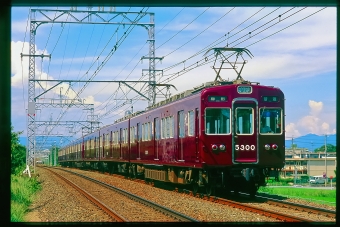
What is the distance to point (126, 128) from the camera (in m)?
26.9

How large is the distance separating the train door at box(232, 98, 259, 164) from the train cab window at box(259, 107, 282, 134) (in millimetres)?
202

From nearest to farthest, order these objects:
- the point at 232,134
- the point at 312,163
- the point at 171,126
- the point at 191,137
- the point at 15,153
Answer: the point at 232,134
the point at 191,137
the point at 171,126
the point at 15,153
the point at 312,163

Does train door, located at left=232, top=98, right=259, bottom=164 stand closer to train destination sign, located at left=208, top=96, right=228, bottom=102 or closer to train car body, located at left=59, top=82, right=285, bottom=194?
train car body, located at left=59, top=82, right=285, bottom=194

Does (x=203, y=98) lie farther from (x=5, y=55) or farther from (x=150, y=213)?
(x=5, y=55)

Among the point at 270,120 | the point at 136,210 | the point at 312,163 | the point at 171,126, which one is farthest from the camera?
the point at 312,163

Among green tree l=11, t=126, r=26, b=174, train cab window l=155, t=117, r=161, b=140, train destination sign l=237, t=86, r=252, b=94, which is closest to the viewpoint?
train destination sign l=237, t=86, r=252, b=94

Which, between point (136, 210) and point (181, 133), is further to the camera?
point (181, 133)

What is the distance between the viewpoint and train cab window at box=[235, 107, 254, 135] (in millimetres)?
14438

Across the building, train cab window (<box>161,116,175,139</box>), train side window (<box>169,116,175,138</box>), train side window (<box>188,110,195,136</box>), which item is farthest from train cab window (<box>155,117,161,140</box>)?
the building

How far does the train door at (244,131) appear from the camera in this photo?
14.3 meters

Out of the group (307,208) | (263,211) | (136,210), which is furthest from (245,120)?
(136,210)

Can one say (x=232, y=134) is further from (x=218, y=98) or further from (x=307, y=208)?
(x=307, y=208)

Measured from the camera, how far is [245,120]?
14.5 meters

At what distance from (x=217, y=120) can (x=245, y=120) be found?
2.44ft
